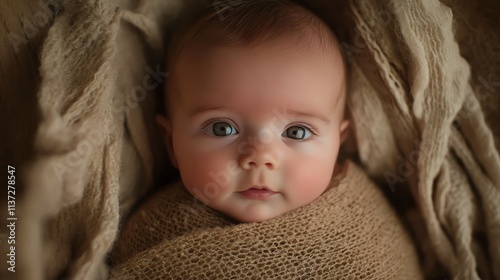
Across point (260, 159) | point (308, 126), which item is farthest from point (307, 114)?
point (260, 159)

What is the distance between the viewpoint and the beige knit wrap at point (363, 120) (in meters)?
0.91

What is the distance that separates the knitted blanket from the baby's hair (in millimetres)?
257

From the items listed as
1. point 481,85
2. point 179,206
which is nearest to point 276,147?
point 179,206

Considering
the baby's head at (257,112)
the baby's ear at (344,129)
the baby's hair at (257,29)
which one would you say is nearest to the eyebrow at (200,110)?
the baby's head at (257,112)

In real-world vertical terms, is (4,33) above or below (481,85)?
above

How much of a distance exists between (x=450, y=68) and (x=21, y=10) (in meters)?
0.77

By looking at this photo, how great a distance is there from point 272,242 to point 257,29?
1.23ft

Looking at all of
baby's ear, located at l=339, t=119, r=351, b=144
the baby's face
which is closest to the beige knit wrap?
baby's ear, located at l=339, t=119, r=351, b=144

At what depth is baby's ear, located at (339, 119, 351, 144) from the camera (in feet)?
3.78

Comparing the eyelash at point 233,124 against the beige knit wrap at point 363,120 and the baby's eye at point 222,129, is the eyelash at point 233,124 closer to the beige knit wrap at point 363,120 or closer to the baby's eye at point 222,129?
the baby's eye at point 222,129

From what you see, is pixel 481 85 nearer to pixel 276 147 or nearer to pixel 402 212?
pixel 402 212

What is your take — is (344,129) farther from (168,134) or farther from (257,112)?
(168,134)

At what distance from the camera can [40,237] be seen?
0.82 metres

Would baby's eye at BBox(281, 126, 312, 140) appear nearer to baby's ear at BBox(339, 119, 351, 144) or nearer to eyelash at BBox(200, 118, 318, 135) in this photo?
eyelash at BBox(200, 118, 318, 135)
